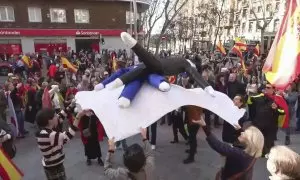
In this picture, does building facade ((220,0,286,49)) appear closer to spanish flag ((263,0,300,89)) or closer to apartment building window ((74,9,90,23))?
apartment building window ((74,9,90,23))

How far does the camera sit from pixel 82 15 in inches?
1222

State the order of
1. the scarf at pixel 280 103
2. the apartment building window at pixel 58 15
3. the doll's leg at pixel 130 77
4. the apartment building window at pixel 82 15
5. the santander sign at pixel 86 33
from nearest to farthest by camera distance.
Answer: the doll's leg at pixel 130 77 < the scarf at pixel 280 103 < the apartment building window at pixel 58 15 < the santander sign at pixel 86 33 < the apartment building window at pixel 82 15

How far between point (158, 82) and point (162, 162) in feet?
9.59

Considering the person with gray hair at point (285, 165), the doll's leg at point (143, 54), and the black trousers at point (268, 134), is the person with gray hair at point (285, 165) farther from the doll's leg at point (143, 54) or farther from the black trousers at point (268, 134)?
the black trousers at point (268, 134)

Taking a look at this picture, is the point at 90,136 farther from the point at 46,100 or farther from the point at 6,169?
the point at 6,169

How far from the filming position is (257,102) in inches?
238

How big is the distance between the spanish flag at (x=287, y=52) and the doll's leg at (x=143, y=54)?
5.50 feet

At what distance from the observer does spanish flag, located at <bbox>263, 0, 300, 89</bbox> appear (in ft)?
12.4

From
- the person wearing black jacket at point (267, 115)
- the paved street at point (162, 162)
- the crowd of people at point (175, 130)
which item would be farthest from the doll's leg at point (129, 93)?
the person wearing black jacket at point (267, 115)

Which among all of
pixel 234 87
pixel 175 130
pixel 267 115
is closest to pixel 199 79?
pixel 267 115

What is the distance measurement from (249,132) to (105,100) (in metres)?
1.81

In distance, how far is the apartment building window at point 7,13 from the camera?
91.0ft

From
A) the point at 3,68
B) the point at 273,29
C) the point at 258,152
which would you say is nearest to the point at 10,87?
the point at 258,152

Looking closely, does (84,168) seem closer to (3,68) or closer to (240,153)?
(240,153)
